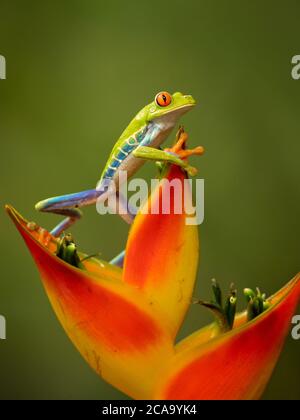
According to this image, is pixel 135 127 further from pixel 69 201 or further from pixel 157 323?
pixel 157 323

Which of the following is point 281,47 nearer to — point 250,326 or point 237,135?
point 237,135

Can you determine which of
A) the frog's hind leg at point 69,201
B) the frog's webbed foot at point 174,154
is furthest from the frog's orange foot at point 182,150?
the frog's hind leg at point 69,201

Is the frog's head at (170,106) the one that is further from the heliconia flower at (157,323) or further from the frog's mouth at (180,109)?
the heliconia flower at (157,323)

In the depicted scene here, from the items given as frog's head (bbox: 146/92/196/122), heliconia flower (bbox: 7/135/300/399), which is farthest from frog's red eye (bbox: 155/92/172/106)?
heliconia flower (bbox: 7/135/300/399)

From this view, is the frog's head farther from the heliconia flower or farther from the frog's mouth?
the heliconia flower

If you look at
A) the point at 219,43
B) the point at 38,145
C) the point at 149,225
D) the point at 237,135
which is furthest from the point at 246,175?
the point at 149,225

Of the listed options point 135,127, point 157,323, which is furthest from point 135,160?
point 157,323
